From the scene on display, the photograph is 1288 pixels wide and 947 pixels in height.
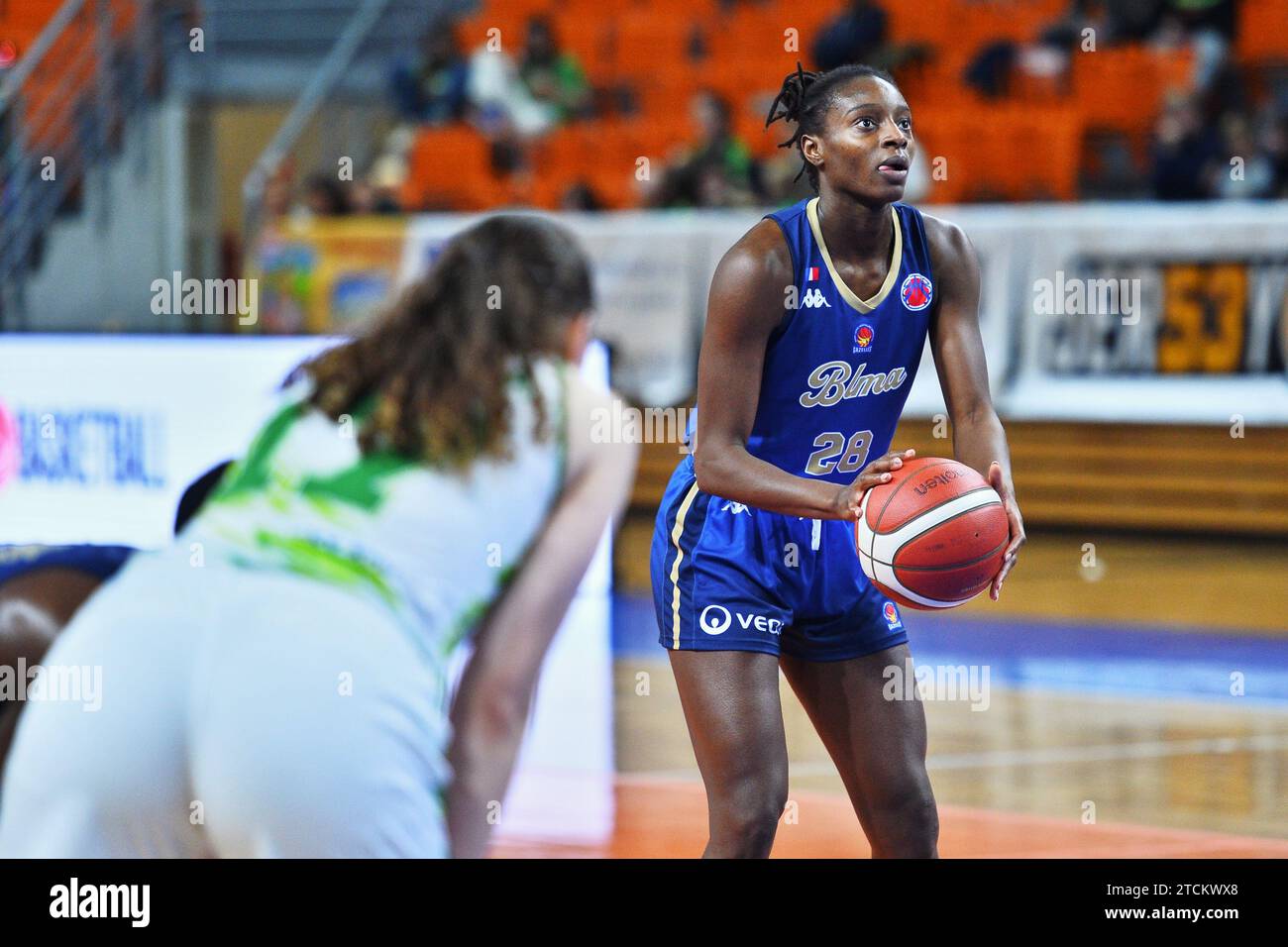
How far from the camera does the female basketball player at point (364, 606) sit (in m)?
2.39

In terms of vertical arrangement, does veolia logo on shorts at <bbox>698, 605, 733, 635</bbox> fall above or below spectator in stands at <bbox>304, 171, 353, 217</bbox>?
below

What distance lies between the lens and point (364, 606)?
2461 millimetres

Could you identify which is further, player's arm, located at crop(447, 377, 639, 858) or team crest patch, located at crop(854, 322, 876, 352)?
team crest patch, located at crop(854, 322, 876, 352)

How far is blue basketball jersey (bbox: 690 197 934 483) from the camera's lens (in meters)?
3.92

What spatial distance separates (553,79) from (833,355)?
34.3 feet

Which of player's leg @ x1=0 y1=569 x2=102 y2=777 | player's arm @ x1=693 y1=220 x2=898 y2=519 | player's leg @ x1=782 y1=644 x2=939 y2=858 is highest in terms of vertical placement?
player's arm @ x1=693 y1=220 x2=898 y2=519

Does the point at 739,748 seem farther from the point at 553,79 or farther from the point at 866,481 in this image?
the point at 553,79

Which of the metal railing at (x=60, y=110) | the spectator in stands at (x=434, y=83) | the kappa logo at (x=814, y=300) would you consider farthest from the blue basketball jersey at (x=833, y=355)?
the spectator in stands at (x=434, y=83)

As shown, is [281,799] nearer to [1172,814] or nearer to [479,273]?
[479,273]

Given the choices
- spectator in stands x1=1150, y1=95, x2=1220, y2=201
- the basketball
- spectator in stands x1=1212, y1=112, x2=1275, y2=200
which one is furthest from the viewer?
spectator in stands x1=1150, y1=95, x2=1220, y2=201

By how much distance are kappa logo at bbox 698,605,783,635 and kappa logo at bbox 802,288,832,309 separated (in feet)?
2.09

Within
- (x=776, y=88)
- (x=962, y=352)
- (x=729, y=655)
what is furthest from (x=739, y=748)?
(x=776, y=88)

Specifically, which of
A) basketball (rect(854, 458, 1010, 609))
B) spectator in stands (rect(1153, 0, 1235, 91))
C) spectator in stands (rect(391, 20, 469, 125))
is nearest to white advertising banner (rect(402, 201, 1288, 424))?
spectator in stands (rect(1153, 0, 1235, 91))

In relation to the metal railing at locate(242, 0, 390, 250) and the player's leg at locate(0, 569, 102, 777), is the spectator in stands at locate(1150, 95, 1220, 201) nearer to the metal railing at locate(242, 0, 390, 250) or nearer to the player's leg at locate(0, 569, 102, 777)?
the metal railing at locate(242, 0, 390, 250)
